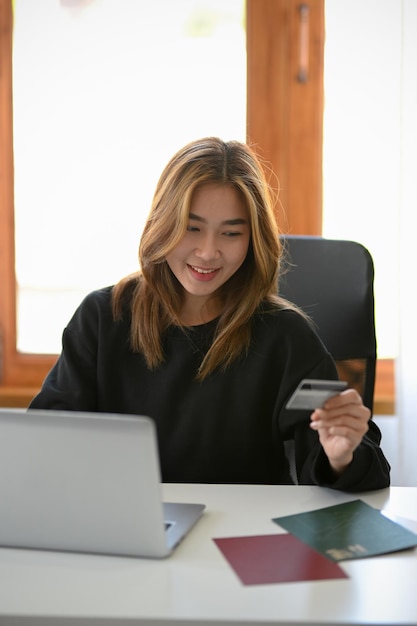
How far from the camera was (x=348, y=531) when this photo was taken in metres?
1.21

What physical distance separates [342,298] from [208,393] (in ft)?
1.20

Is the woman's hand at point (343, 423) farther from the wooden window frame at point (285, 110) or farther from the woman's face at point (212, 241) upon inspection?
the wooden window frame at point (285, 110)

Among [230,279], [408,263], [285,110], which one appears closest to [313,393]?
[230,279]

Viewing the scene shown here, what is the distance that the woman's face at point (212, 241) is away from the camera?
1604 millimetres

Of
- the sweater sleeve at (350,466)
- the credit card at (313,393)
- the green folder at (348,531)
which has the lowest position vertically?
the green folder at (348,531)

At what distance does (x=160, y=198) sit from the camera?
5.48ft

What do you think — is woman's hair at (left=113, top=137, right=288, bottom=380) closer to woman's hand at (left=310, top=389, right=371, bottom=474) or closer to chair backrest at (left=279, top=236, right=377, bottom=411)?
chair backrest at (left=279, top=236, right=377, bottom=411)

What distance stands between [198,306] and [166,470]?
34 cm

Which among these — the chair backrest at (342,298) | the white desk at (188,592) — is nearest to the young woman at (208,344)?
the chair backrest at (342,298)

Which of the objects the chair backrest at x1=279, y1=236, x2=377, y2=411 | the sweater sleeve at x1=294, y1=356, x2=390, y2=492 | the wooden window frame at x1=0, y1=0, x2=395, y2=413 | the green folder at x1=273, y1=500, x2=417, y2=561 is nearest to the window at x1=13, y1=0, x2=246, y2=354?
the wooden window frame at x1=0, y1=0, x2=395, y2=413

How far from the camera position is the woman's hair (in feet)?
5.32

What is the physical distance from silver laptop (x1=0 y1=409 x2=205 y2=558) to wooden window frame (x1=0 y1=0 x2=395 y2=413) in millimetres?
1660

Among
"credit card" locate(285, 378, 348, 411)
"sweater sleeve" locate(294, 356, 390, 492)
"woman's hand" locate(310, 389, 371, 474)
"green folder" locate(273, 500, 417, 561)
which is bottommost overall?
"green folder" locate(273, 500, 417, 561)

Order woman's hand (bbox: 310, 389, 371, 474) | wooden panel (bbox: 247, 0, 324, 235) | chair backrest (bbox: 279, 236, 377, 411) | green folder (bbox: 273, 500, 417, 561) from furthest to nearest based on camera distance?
wooden panel (bbox: 247, 0, 324, 235) → chair backrest (bbox: 279, 236, 377, 411) → woman's hand (bbox: 310, 389, 371, 474) → green folder (bbox: 273, 500, 417, 561)
